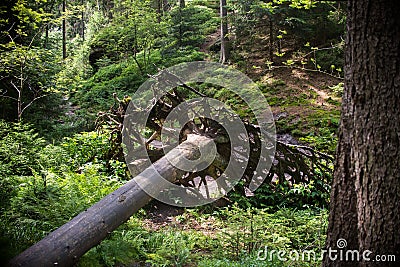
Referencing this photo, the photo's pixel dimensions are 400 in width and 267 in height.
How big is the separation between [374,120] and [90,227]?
341 centimetres

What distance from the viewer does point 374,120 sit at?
106 inches

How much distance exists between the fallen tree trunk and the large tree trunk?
2918 millimetres

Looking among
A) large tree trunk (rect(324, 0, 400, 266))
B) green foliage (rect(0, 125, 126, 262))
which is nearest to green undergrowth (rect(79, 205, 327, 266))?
A: green foliage (rect(0, 125, 126, 262))

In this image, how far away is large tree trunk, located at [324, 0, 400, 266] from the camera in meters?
2.62

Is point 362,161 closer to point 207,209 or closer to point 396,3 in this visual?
point 396,3

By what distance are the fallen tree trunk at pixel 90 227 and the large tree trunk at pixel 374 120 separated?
2918 mm

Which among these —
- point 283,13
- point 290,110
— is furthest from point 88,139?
point 283,13

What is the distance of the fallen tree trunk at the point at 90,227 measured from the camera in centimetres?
327

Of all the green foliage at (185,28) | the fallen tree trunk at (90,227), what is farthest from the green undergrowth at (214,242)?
the green foliage at (185,28)

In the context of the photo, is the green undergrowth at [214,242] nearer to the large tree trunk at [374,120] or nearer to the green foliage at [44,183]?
the green foliage at [44,183]

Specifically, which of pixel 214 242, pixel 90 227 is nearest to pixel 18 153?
pixel 90 227

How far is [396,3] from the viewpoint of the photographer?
256 cm

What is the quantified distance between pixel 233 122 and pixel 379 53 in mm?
4381

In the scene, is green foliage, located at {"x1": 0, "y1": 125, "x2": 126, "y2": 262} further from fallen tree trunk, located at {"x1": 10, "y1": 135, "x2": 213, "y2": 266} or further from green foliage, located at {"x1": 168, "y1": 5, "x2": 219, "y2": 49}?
Answer: green foliage, located at {"x1": 168, "y1": 5, "x2": 219, "y2": 49}
